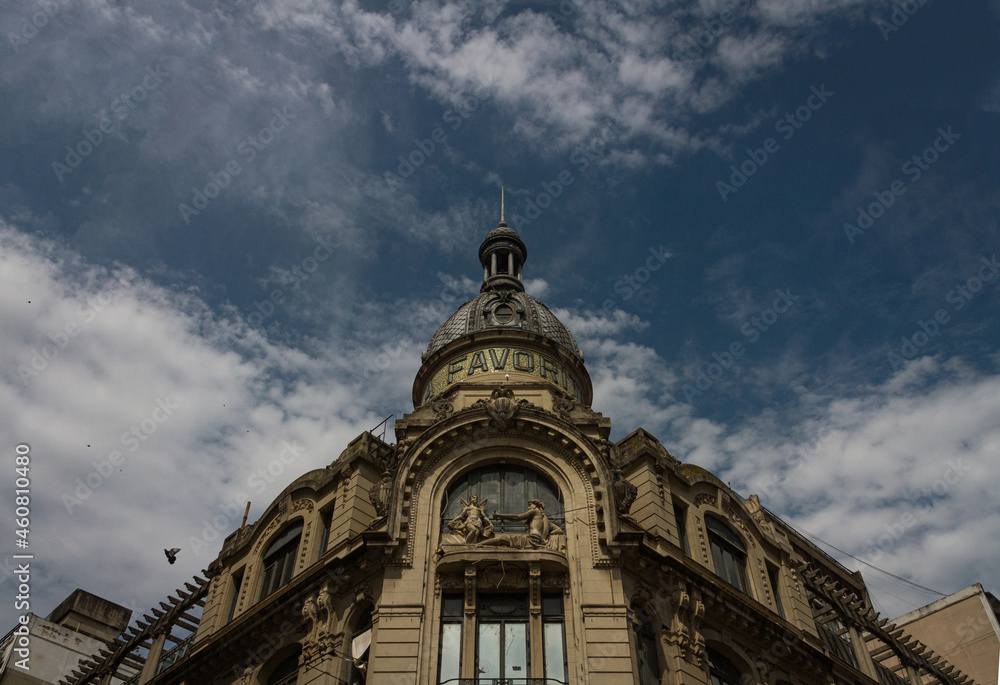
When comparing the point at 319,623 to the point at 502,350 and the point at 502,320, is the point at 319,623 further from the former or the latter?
the point at 502,320

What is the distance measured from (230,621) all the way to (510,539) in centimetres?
1186

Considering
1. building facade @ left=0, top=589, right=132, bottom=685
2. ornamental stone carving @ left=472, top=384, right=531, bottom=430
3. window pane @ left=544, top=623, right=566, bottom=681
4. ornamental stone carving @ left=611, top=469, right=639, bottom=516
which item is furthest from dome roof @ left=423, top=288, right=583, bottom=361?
building facade @ left=0, top=589, right=132, bottom=685

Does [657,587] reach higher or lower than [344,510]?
lower

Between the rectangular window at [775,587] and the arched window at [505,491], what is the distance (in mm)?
10110

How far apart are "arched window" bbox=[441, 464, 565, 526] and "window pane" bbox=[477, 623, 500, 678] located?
413 cm

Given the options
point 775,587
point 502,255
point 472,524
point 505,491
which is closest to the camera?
point 472,524

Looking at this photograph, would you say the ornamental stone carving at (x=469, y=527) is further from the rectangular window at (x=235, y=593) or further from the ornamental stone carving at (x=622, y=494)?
the rectangular window at (x=235, y=593)

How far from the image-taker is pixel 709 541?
103 ft

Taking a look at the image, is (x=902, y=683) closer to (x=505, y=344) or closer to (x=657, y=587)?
(x=657, y=587)

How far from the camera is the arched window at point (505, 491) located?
91.6ft

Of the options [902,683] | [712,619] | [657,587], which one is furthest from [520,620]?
[902,683]

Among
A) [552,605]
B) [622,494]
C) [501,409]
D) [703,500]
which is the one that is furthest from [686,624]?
[501,409]

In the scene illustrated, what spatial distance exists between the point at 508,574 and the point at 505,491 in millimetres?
3575

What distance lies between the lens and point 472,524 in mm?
26688
